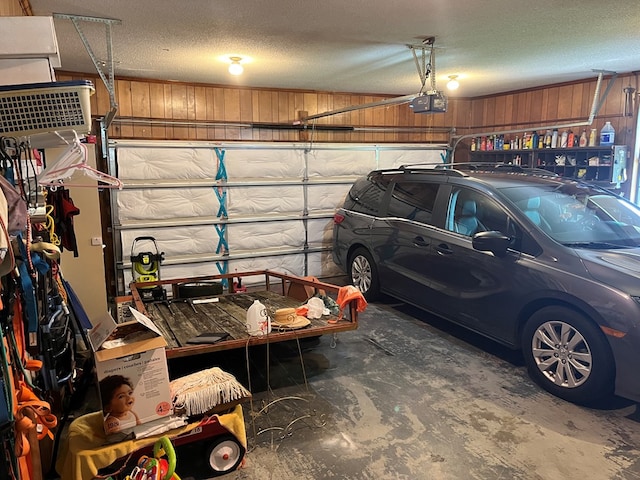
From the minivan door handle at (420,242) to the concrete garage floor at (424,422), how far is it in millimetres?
1022

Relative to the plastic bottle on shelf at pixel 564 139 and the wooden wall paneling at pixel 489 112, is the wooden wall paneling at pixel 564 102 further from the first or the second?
the wooden wall paneling at pixel 489 112

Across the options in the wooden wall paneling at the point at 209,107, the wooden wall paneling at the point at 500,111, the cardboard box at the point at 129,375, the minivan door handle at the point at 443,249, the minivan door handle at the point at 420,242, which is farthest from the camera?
the wooden wall paneling at the point at 500,111

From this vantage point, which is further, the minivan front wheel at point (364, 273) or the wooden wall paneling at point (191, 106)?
the wooden wall paneling at point (191, 106)

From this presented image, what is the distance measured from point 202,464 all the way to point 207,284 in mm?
2330

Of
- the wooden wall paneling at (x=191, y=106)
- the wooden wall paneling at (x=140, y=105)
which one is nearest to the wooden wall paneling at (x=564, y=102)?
the wooden wall paneling at (x=191, y=106)

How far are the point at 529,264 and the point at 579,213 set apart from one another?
782 mm

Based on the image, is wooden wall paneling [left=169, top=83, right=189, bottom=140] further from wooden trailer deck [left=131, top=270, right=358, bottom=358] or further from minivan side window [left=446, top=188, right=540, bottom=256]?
minivan side window [left=446, top=188, right=540, bottom=256]

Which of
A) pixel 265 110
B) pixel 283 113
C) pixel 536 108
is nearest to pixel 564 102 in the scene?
pixel 536 108

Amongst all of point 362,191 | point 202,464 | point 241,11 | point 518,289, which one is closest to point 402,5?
point 241,11

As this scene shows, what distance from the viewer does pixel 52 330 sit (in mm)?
2301

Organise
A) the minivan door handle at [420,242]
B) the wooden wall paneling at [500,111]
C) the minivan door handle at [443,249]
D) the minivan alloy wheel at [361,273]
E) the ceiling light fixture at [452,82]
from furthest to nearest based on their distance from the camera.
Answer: the wooden wall paneling at [500,111], the ceiling light fixture at [452,82], the minivan alloy wheel at [361,273], the minivan door handle at [420,242], the minivan door handle at [443,249]

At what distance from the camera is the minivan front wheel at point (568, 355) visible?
10.4 ft

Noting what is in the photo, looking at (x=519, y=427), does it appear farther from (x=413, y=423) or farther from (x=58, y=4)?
(x=58, y=4)

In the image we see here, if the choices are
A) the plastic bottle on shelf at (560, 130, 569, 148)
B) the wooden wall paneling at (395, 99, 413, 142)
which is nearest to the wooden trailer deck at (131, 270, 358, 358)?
the wooden wall paneling at (395, 99, 413, 142)
